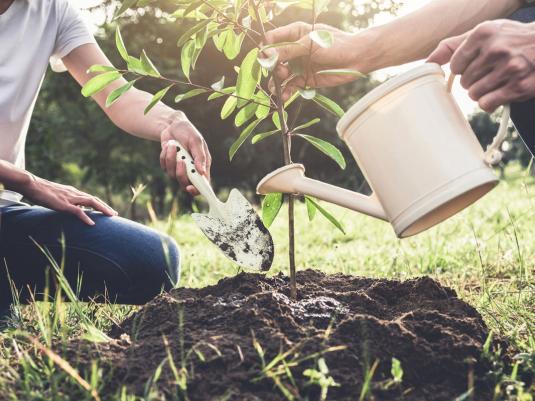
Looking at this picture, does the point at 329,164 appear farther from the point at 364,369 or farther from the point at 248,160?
the point at 364,369

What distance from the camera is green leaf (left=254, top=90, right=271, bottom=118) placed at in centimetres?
177

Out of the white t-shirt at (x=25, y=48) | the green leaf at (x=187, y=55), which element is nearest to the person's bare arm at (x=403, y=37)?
the green leaf at (x=187, y=55)

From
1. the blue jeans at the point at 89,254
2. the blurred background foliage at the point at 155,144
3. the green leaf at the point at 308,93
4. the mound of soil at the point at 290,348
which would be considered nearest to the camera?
the mound of soil at the point at 290,348

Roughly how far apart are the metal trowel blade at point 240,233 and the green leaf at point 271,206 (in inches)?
1.0

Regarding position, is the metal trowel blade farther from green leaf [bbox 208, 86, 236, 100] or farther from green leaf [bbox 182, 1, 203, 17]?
green leaf [bbox 182, 1, 203, 17]

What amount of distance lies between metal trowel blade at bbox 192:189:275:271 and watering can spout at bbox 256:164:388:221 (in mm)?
314

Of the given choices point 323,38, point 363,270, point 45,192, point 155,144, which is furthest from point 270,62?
point 155,144

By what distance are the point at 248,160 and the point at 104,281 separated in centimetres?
797

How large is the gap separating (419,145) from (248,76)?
0.54 meters

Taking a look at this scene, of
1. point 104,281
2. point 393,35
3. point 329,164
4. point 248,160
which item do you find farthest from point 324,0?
point 329,164

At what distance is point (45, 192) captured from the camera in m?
1.99

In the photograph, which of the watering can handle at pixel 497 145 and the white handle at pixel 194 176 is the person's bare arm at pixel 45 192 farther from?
the watering can handle at pixel 497 145

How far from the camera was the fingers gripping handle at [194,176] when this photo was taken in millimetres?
1796

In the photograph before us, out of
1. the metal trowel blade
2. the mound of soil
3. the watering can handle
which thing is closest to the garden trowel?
the metal trowel blade
